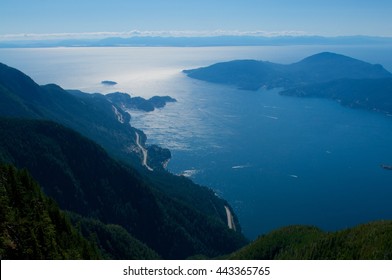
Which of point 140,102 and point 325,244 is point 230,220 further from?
point 140,102

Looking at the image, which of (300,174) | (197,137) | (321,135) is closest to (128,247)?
(300,174)

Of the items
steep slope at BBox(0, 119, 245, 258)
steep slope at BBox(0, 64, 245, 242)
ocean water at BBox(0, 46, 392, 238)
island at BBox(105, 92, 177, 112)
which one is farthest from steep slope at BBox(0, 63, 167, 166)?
island at BBox(105, 92, 177, 112)

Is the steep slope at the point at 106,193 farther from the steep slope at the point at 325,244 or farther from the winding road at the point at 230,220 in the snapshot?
the steep slope at the point at 325,244

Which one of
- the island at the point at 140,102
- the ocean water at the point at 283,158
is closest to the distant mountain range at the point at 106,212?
the ocean water at the point at 283,158

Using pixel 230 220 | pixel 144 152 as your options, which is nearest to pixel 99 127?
pixel 144 152

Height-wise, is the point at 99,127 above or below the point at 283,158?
above

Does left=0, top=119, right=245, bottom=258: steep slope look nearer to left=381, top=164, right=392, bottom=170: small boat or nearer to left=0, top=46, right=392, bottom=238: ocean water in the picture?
left=0, top=46, right=392, bottom=238: ocean water
